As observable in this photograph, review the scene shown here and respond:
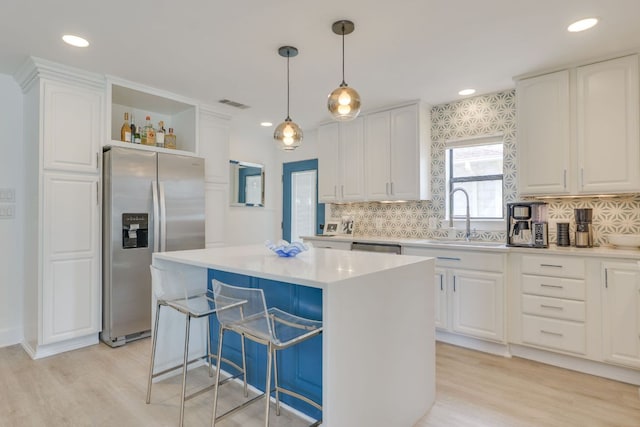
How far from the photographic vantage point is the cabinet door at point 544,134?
2.94 m

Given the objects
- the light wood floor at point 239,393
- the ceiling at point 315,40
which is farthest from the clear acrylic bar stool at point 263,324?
the ceiling at point 315,40

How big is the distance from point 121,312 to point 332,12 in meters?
2.99

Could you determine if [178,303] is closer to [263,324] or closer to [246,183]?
[263,324]

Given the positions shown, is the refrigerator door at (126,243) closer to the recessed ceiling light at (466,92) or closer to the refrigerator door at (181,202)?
the refrigerator door at (181,202)

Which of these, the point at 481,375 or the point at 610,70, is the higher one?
the point at 610,70

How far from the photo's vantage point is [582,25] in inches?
91.0

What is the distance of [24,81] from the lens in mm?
3119

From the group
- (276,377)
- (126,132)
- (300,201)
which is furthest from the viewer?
(300,201)

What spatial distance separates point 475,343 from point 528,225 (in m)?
1.14

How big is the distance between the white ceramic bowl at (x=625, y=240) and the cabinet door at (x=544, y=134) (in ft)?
1.58

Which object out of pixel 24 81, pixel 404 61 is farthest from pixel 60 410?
pixel 404 61

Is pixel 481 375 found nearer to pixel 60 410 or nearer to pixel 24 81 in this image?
pixel 60 410

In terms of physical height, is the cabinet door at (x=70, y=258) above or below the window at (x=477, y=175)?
→ below

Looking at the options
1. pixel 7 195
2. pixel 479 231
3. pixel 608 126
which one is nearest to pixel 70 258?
pixel 7 195
